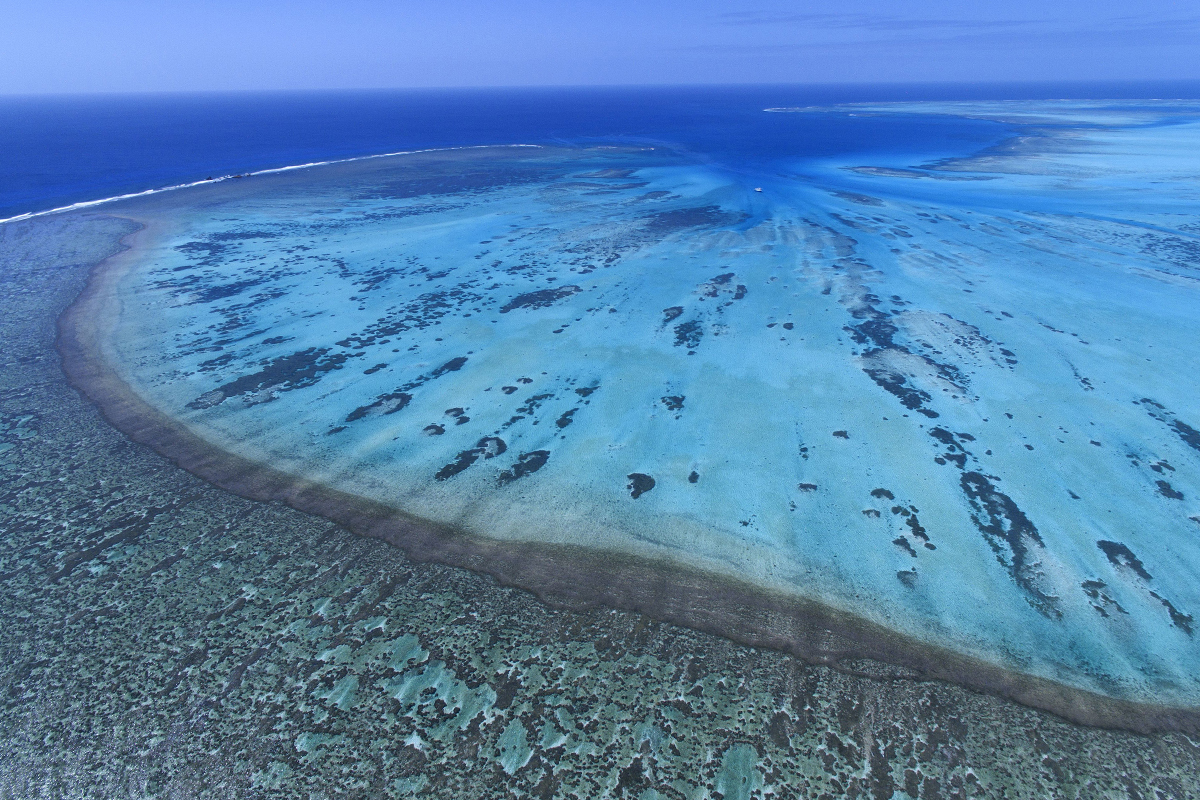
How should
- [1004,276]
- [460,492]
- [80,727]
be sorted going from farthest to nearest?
[1004,276], [460,492], [80,727]

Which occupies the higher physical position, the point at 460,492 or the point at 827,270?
the point at 827,270

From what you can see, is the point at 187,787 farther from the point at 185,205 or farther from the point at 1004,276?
the point at 185,205

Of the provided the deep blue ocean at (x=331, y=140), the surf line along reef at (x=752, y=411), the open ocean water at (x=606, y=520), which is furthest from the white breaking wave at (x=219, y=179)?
the open ocean water at (x=606, y=520)

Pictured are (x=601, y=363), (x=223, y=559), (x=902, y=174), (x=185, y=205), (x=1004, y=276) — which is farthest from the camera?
(x=902, y=174)

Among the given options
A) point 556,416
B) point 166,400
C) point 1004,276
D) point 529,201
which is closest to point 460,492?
point 556,416

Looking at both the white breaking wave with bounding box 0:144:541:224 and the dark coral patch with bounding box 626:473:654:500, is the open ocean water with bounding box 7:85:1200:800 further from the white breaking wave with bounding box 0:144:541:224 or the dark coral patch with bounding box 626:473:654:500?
the white breaking wave with bounding box 0:144:541:224

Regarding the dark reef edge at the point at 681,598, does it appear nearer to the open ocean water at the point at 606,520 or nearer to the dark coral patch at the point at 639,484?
the open ocean water at the point at 606,520

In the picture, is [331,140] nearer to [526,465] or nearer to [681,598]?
[526,465]
